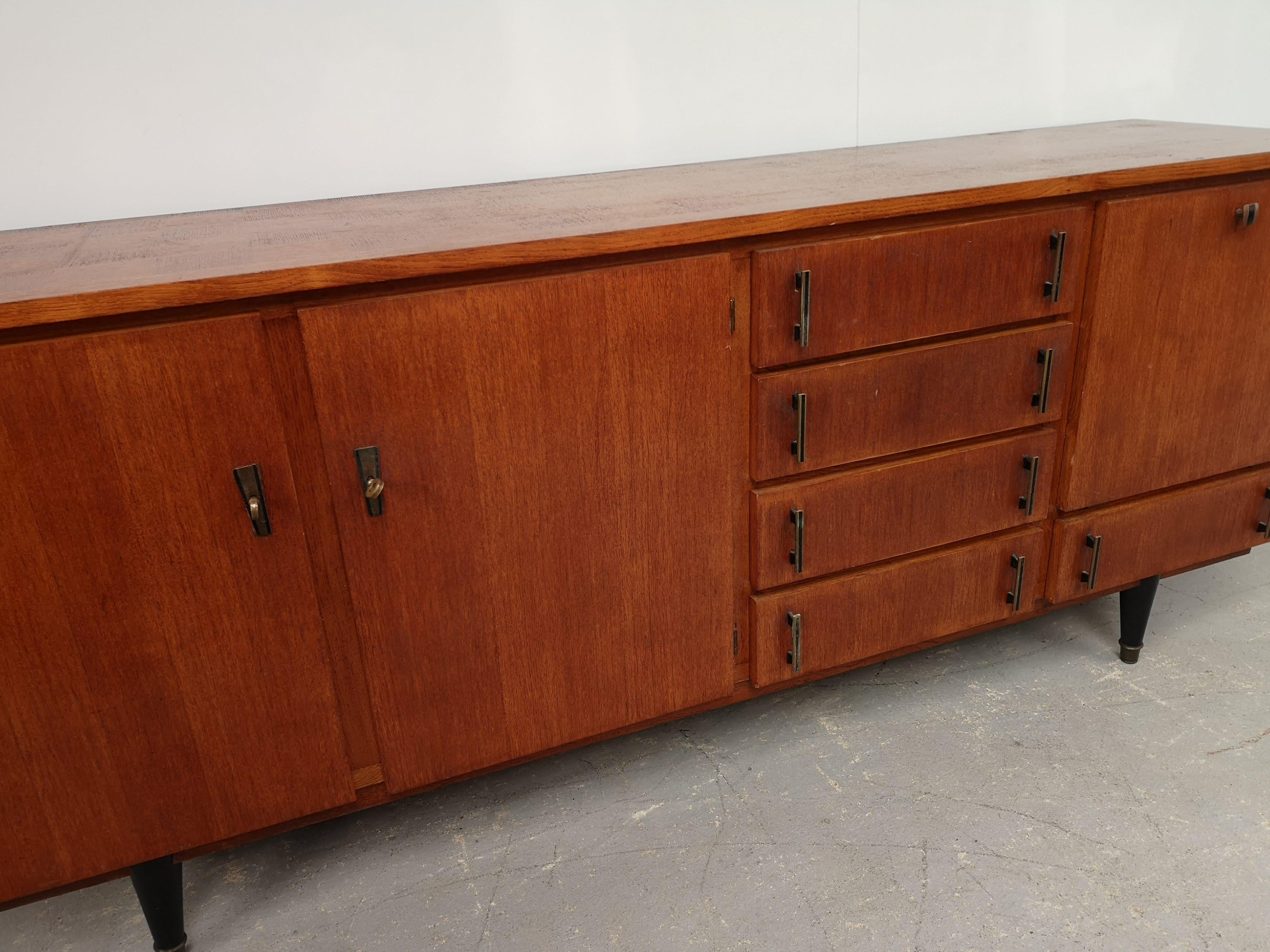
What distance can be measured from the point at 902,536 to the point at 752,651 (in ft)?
0.85

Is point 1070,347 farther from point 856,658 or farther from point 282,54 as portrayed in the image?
point 282,54

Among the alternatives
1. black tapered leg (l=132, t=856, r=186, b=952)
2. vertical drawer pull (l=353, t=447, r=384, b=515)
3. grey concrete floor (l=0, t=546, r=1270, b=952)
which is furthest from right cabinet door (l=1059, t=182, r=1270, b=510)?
black tapered leg (l=132, t=856, r=186, b=952)

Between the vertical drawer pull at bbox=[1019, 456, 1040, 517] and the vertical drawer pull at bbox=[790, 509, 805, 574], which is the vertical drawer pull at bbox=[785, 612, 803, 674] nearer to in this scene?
the vertical drawer pull at bbox=[790, 509, 805, 574]

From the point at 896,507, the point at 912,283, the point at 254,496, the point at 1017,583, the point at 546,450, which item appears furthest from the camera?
the point at 1017,583

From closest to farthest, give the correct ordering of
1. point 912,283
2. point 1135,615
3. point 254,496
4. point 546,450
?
point 254,496, point 546,450, point 912,283, point 1135,615

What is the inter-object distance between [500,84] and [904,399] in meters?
0.77

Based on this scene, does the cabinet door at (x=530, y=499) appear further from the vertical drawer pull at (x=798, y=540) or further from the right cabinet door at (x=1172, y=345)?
the right cabinet door at (x=1172, y=345)

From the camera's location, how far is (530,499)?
43.0 inches

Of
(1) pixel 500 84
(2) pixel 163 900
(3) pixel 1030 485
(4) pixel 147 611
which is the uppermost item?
(1) pixel 500 84

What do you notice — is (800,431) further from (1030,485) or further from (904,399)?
(1030,485)

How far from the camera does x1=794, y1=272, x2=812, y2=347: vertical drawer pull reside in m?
1.12

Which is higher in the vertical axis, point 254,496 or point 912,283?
point 912,283

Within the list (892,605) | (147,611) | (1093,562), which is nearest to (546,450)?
(147,611)

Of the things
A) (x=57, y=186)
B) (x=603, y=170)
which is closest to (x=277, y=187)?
(x=57, y=186)
